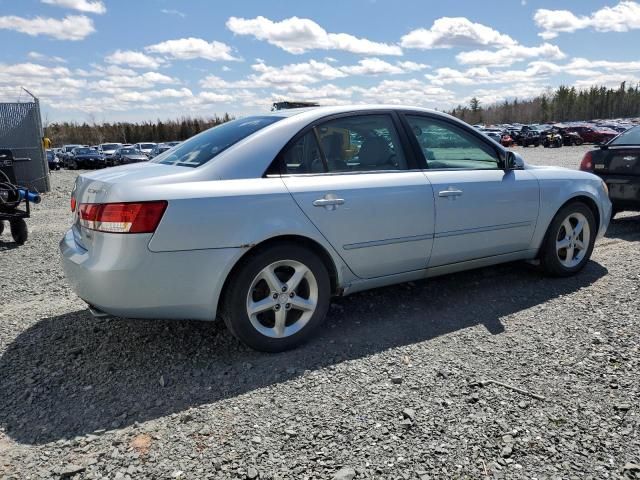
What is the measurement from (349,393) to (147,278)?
1328mm

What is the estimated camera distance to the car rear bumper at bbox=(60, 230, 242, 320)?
2852 mm

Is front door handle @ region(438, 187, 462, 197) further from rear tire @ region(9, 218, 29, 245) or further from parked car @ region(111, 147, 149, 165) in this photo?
parked car @ region(111, 147, 149, 165)

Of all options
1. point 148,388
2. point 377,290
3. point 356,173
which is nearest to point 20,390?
point 148,388

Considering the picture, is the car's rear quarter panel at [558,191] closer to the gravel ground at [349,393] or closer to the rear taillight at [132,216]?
the gravel ground at [349,393]

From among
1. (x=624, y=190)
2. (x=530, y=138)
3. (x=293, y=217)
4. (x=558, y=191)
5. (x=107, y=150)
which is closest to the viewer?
(x=293, y=217)

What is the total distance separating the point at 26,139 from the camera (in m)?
13.7

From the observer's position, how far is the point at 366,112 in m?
3.80

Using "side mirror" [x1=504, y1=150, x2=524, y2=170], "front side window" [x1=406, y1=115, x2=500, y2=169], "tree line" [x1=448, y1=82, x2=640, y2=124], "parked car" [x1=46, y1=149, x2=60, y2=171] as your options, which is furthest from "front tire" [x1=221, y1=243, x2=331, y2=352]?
"tree line" [x1=448, y1=82, x2=640, y2=124]

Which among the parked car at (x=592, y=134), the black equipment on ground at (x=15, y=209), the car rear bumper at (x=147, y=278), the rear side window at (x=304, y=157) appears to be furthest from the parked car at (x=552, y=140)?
the car rear bumper at (x=147, y=278)

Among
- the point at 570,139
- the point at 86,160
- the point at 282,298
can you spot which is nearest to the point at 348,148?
the point at 282,298

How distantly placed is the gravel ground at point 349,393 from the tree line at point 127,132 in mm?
64933

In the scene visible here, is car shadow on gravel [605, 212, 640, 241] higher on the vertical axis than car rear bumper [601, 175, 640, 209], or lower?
lower

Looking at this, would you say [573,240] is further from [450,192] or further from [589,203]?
[450,192]

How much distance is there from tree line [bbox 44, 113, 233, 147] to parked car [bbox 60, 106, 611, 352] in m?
64.7
